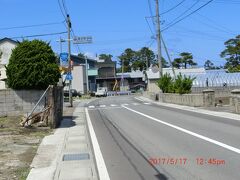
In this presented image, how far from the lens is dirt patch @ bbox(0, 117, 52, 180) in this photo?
10.4 meters

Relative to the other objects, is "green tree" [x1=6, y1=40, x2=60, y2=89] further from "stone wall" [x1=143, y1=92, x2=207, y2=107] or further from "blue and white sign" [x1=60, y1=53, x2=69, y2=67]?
"blue and white sign" [x1=60, y1=53, x2=69, y2=67]

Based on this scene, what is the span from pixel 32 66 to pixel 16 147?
377 inches

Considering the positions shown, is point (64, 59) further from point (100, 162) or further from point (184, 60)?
point (184, 60)

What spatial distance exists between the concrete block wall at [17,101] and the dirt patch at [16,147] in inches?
67.6

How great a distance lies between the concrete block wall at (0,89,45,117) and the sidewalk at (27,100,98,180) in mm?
7934

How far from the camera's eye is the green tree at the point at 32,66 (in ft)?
77.4

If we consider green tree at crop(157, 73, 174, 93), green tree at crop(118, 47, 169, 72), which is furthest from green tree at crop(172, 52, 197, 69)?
green tree at crop(157, 73, 174, 93)

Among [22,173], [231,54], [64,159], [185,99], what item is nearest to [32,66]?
[64,159]

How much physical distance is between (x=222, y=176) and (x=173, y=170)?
1.14 metres

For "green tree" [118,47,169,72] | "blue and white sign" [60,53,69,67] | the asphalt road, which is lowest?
the asphalt road

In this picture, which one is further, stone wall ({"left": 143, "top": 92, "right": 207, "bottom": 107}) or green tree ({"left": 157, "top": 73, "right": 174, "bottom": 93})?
green tree ({"left": 157, "top": 73, "right": 174, "bottom": 93})

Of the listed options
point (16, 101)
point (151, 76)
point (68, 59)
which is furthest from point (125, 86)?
point (16, 101)

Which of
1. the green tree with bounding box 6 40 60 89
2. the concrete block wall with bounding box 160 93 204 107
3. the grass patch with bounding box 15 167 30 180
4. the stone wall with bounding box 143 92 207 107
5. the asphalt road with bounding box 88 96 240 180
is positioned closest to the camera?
the asphalt road with bounding box 88 96 240 180

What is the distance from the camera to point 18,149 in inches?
552
